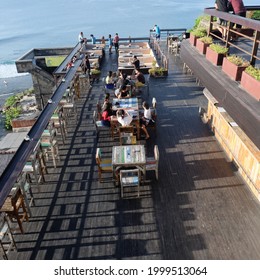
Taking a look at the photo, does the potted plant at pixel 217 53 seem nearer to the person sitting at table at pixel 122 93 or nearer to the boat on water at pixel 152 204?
the boat on water at pixel 152 204

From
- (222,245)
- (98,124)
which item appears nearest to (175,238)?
(222,245)

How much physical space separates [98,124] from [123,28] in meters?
113

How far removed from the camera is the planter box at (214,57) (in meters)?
8.56

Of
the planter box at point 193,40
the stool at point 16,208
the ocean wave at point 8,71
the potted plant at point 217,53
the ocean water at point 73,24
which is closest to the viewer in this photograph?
the stool at point 16,208

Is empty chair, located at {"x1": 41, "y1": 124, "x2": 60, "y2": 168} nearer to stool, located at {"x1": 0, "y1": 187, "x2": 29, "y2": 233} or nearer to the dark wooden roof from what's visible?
stool, located at {"x1": 0, "y1": 187, "x2": 29, "y2": 233}

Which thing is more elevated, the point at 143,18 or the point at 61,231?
the point at 61,231

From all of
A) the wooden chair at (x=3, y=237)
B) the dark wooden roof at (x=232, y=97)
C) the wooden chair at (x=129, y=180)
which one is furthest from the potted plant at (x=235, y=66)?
the wooden chair at (x=3, y=237)

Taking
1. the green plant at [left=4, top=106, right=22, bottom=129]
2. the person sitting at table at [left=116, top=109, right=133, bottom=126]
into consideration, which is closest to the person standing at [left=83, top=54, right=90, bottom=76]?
the person sitting at table at [left=116, top=109, right=133, bottom=126]

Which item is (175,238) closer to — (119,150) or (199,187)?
(199,187)

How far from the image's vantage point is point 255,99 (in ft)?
20.7

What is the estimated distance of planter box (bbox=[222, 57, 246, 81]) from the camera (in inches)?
286
